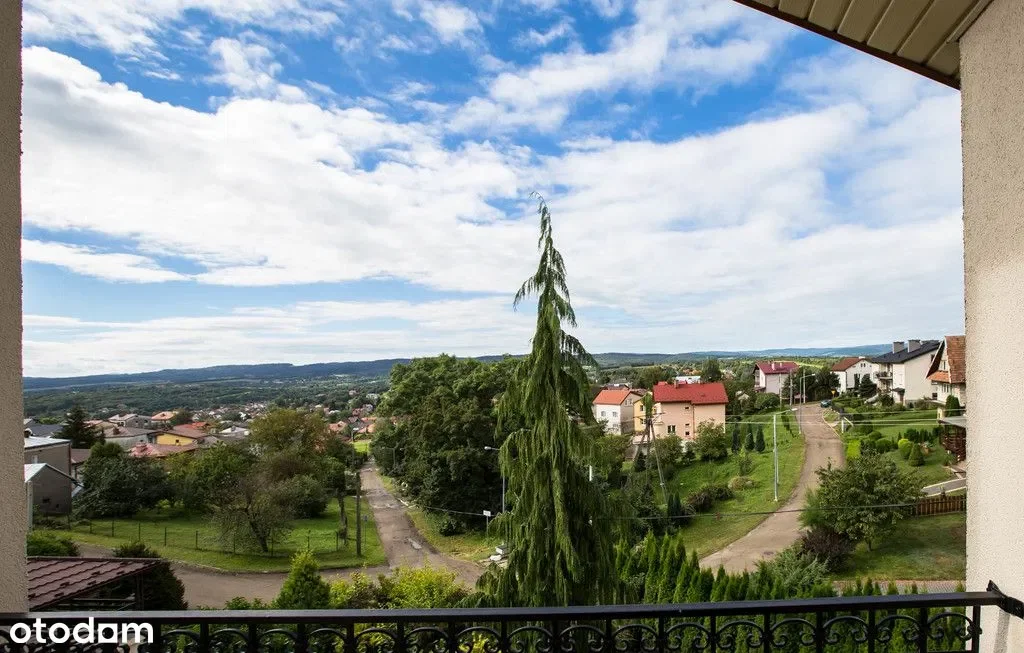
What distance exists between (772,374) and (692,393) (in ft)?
7.75

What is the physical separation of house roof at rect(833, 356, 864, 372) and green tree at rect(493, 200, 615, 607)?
11834 millimetres

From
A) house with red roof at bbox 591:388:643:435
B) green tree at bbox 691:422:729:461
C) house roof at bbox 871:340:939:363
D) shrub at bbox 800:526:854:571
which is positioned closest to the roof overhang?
shrub at bbox 800:526:854:571

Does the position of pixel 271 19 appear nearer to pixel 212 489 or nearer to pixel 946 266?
pixel 946 266

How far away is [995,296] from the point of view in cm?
113

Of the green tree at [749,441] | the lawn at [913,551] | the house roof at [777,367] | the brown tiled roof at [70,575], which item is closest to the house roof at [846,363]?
the house roof at [777,367]

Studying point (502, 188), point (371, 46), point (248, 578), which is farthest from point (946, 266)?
point (248, 578)

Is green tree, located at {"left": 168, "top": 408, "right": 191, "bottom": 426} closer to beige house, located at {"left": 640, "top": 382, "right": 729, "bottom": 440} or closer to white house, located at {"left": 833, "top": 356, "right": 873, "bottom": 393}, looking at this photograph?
beige house, located at {"left": 640, "top": 382, "right": 729, "bottom": 440}

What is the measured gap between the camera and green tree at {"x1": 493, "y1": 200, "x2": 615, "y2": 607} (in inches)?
142

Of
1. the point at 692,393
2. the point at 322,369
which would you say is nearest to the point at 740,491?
the point at 692,393

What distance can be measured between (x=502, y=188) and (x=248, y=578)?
9.65 meters

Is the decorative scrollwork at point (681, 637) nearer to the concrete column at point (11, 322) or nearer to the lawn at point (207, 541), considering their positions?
the concrete column at point (11, 322)

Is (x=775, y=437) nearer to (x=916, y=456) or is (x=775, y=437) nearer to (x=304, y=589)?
(x=916, y=456)

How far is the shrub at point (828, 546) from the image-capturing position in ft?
30.4

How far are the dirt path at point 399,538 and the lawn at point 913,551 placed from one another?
26.6 feet
